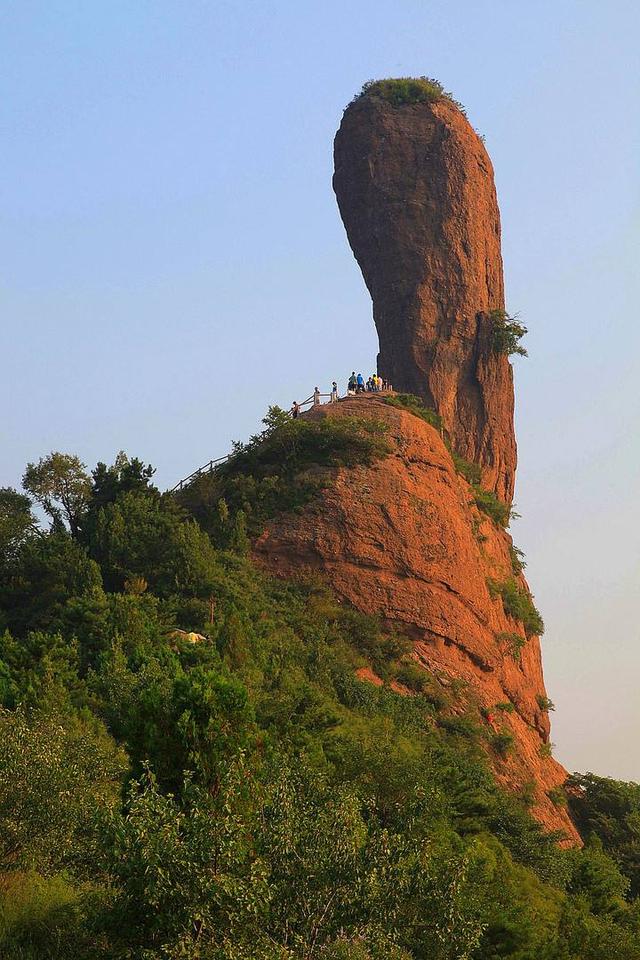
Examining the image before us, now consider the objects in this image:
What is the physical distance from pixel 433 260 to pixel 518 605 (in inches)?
629

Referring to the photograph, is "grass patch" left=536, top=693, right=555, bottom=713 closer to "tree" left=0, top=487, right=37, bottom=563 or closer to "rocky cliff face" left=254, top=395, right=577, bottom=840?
"rocky cliff face" left=254, top=395, right=577, bottom=840

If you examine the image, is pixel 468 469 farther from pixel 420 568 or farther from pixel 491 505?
pixel 420 568

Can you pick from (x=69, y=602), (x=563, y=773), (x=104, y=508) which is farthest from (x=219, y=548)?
(x=563, y=773)

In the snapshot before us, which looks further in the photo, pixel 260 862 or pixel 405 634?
pixel 405 634

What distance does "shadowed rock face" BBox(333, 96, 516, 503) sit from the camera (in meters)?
57.2

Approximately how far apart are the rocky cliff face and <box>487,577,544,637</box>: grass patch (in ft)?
4.90

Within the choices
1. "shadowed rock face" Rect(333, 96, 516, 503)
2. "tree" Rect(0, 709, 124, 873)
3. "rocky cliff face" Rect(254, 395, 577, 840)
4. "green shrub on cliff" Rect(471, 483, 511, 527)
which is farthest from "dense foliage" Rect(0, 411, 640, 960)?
"shadowed rock face" Rect(333, 96, 516, 503)

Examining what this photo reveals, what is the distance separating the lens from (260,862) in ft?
48.8

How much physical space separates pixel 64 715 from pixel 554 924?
433 inches

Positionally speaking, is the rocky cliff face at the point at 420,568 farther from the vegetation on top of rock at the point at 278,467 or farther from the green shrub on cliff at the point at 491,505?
the green shrub on cliff at the point at 491,505

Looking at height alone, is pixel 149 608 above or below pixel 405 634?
below

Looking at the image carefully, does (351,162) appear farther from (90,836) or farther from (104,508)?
(90,836)

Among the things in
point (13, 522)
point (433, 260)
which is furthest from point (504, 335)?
point (13, 522)

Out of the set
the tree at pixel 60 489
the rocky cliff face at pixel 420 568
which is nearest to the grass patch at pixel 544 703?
the rocky cliff face at pixel 420 568
